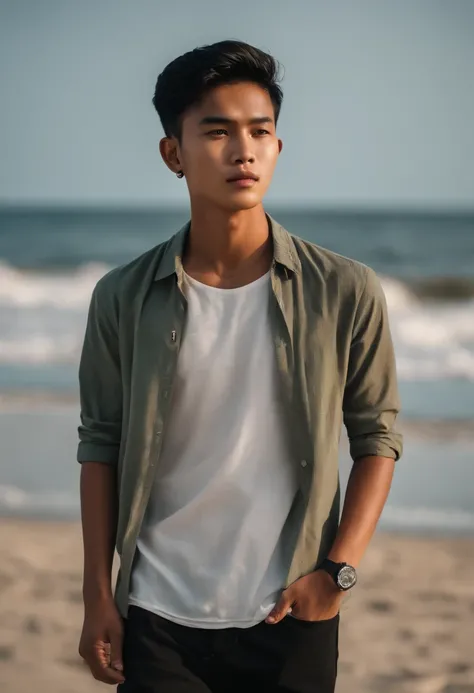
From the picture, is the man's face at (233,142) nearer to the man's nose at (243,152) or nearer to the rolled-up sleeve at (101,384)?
the man's nose at (243,152)

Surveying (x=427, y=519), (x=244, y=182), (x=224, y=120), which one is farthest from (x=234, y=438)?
(x=427, y=519)

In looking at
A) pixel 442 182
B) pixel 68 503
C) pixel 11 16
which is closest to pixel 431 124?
pixel 442 182

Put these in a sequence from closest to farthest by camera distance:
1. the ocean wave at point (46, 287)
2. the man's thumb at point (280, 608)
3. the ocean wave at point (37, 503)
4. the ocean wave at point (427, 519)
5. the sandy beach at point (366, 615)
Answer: the man's thumb at point (280, 608) < the sandy beach at point (366, 615) < the ocean wave at point (427, 519) < the ocean wave at point (37, 503) < the ocean wave at point (46, 287)

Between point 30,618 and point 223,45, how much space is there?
3049mm

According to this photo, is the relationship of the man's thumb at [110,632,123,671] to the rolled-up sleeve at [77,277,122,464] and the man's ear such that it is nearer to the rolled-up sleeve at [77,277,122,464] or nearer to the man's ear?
the rolled-up sleeve at [77,277,122,464]

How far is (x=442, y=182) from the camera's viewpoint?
2678 centimetres

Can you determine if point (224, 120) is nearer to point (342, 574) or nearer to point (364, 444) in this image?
point (364, 444)

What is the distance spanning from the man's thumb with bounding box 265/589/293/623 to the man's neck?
1.90 feet

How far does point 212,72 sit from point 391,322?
463 inches

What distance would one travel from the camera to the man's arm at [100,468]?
6.31 feet

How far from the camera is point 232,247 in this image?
198cm

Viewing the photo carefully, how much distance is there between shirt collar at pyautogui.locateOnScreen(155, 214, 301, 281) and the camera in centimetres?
193

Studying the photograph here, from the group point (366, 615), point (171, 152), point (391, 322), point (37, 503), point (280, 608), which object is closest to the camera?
point (280, 608)

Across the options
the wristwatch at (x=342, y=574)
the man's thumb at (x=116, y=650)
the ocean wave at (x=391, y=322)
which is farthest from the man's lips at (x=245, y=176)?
the ocean wave at (x=391, y=322)
